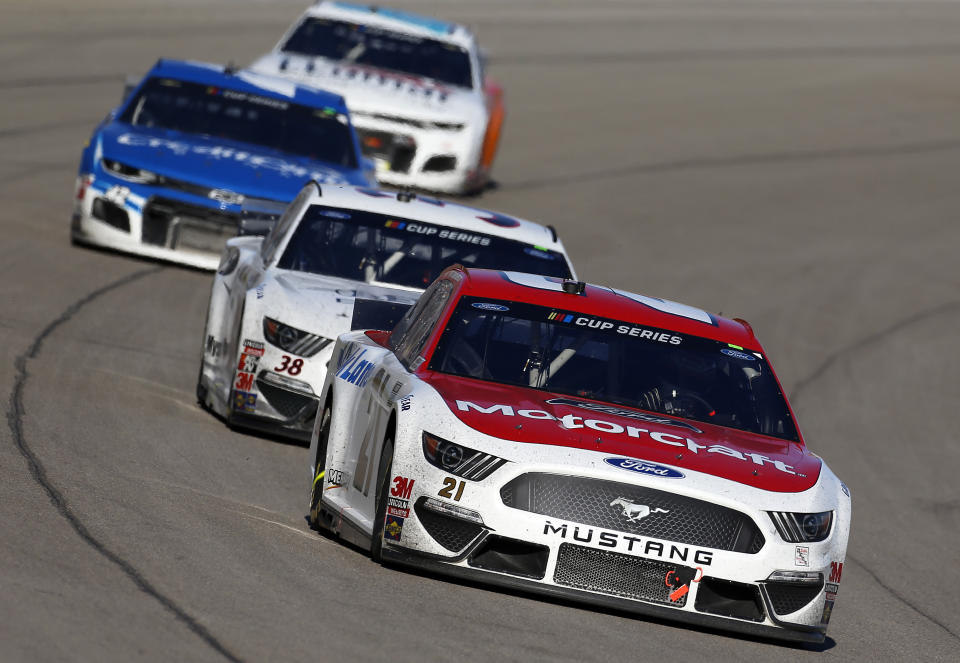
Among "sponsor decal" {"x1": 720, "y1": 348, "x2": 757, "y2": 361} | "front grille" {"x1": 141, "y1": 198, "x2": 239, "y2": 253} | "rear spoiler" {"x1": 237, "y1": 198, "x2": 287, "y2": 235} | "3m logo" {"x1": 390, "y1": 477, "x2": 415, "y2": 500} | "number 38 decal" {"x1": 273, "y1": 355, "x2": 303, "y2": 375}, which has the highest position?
"sponsor decal" {"x1": 720, "y1": 348, "x2": 757, "y2": 361}

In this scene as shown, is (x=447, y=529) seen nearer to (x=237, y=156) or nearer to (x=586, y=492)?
(x=586, y=492)

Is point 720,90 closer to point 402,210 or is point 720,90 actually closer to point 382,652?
point 402,210

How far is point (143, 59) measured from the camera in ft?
99.9

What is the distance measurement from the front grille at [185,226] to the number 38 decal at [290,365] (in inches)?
209

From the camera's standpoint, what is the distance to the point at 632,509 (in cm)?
695

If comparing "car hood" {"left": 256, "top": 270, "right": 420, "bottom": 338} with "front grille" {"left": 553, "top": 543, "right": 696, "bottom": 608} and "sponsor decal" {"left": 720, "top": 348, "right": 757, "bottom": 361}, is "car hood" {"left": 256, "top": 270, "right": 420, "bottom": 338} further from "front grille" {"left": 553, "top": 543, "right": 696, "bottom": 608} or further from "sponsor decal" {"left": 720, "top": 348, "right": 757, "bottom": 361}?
"front grille" {"left": 553, "top": 543, "right": 696, "bottom": 608}

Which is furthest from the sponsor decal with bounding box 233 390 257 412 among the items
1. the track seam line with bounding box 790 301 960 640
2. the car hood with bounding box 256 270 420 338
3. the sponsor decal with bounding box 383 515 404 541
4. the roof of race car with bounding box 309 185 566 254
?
the track seam line with bounding box 790 301 960 640

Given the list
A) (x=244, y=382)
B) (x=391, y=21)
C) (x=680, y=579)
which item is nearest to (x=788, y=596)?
(x=680, y=579)

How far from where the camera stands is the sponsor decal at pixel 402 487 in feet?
23.0

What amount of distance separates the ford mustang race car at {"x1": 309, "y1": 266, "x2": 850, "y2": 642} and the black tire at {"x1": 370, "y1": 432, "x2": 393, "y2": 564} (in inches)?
0.5

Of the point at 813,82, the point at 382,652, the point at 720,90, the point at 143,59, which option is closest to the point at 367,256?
the point at 382,652

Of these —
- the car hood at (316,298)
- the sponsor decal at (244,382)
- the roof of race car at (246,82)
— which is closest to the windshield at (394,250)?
the car hood at (316,298)

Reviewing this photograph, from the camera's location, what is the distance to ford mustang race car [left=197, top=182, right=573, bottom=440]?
991 centimetres

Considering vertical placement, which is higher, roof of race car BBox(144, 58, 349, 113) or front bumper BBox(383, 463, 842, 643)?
front bumper BBox(383, 463, 842, 643)
